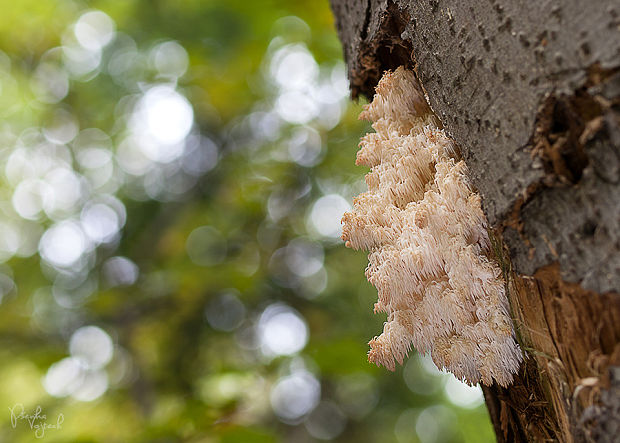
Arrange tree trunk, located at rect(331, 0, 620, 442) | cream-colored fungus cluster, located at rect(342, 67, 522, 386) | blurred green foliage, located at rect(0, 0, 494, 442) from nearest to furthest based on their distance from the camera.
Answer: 1. tree trunk, located at rect(331, 0, 620, 442)
2. cream-colored fungus cluster, located at rect(342, 67, 522, 386)
3. blurred green foliage, located at rect(0, 0, 494, 442)

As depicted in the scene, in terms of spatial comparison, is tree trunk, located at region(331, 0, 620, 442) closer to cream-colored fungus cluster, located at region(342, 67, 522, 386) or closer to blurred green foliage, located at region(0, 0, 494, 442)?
cream-colored fungus cluster, located at region(342, 67, 522, 386)

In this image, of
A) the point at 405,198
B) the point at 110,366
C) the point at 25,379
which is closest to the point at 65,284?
the point at 110,366

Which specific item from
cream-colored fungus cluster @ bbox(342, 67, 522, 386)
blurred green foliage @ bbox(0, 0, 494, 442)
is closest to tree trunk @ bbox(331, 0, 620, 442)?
cream-colored fungus cluster @ bbox(342, 67, 522, 386)

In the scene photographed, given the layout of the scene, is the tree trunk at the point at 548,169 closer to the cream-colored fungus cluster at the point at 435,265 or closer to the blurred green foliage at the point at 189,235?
the cream-colored fungus cluster at the point at 435,265

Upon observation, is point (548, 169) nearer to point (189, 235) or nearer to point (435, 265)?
point (435, 265)

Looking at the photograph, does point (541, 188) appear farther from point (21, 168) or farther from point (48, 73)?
point (21, 168)

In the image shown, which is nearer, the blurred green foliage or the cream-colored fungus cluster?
the cream-colored fungus cluster
